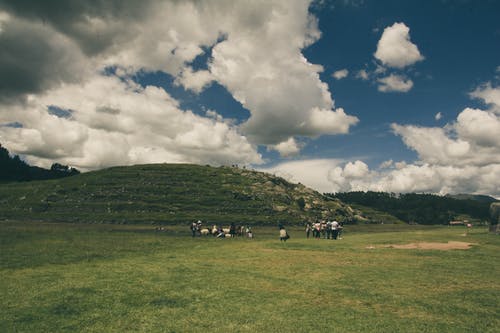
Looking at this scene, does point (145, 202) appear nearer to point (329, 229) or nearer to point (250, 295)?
point (329, 229)

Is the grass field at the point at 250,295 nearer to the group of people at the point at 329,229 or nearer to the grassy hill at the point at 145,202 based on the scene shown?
the group of people at the point at 329,229

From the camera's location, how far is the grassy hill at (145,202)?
13075 cm

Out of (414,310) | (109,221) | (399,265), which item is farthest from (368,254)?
(109,221)

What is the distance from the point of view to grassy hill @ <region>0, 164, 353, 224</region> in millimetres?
130750

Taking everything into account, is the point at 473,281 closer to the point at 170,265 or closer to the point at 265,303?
the point at 265,303

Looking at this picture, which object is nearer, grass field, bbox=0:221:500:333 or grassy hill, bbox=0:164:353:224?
grass field, bbox=0:221:500:333

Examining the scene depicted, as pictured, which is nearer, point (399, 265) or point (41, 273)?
point (41, 273)

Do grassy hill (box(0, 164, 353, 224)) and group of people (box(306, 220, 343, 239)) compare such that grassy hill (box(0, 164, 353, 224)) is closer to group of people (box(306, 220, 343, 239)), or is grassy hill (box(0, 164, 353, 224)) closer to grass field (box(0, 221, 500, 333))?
group of people (box(306, 220, 343, 239))

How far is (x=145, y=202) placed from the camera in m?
153

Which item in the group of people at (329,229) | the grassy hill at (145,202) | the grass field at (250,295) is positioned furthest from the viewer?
the grassy hill at (145,202)

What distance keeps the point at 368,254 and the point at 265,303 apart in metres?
16.7

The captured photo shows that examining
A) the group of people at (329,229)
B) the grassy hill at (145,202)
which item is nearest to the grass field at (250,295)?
the group of people at (329,229)

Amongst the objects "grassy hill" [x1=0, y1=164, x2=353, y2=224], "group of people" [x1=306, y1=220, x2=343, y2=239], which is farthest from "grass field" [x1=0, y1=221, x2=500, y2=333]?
"grassy hill" [x1=0, y1=164, x2=353, y2=224]

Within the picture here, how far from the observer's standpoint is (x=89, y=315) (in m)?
11.3
